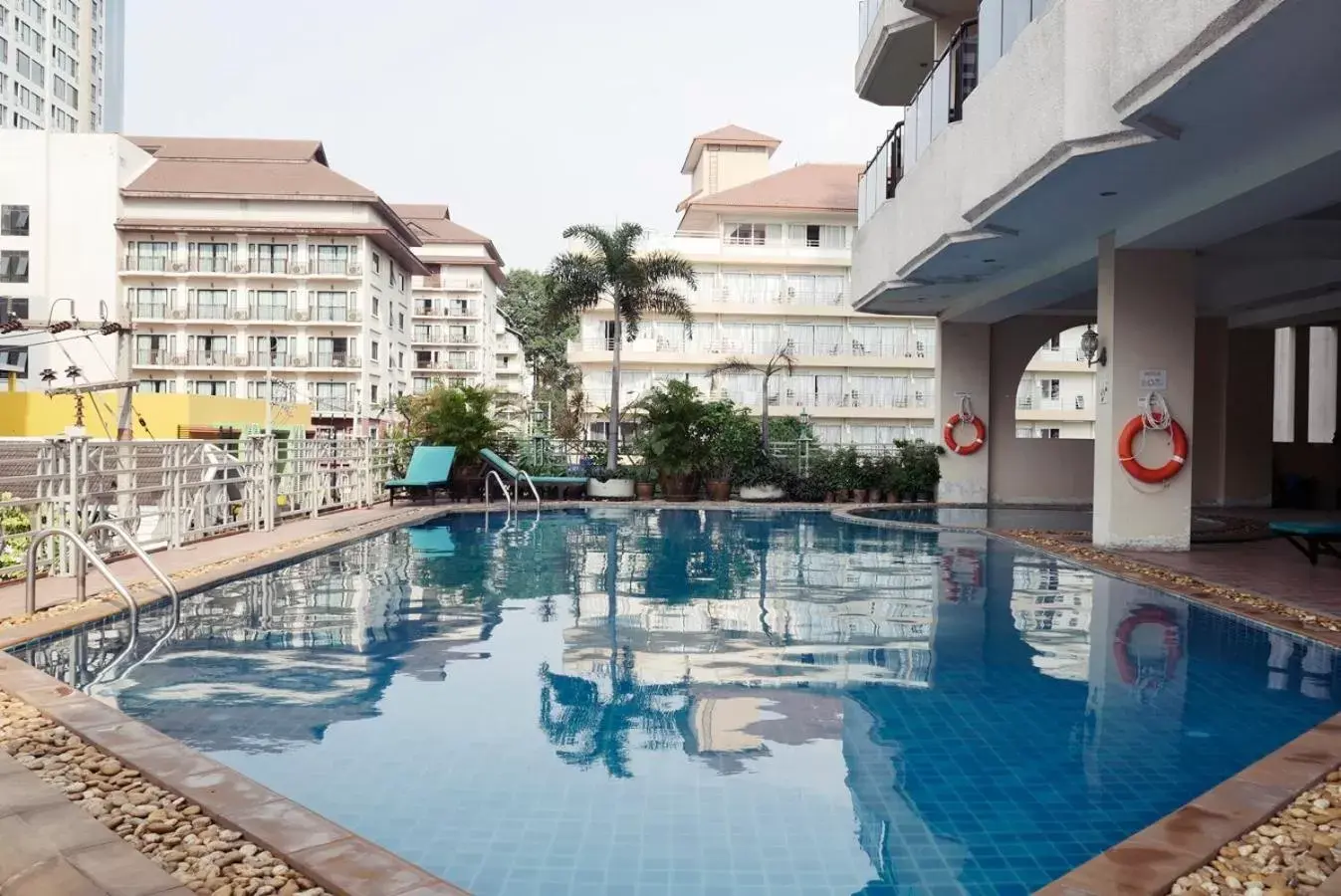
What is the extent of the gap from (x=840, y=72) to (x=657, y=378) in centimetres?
1997

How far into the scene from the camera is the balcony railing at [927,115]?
1201 cm

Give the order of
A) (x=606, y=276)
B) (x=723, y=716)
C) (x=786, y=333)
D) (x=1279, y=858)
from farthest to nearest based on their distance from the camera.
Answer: (x=786, y=333)
(x=606, y=276)
(x=723, y=716)
(x=1279, y=858)

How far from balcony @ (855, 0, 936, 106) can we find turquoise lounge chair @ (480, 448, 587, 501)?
8.68m

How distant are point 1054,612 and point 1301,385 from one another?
56.0ft

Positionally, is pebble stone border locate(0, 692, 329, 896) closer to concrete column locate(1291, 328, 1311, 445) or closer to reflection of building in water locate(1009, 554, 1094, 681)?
reflection of building in water locate(1009, 554, 1094, 681)

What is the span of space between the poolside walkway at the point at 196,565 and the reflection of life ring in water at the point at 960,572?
20.2 feet

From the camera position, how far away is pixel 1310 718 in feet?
17.7

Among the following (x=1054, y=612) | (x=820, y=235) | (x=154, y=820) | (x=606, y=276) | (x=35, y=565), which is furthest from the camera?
(x=820, y=235)

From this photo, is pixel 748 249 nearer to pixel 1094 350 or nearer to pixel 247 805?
pixel 1094 350

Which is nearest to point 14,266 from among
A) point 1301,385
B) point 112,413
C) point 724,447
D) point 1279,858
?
point 112,413

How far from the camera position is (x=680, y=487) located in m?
21.5

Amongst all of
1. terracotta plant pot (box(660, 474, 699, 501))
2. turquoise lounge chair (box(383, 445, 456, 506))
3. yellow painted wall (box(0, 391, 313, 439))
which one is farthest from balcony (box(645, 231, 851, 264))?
turquoise lounge chair (box(383, 445, 456, 506))

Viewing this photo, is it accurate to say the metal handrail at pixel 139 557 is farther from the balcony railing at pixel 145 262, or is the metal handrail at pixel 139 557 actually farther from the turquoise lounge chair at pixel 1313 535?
the balcony railing at pixel 145 262

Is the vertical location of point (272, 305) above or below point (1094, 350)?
above
